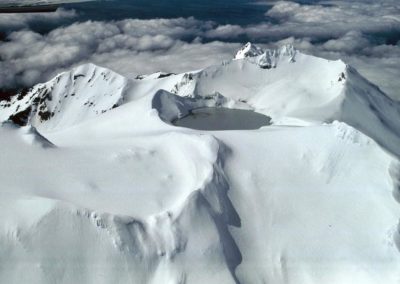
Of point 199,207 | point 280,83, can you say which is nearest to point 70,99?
point 280,83

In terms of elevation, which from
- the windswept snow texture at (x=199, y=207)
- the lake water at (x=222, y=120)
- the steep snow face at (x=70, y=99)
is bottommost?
the steep snow face at (x=70, y=99)

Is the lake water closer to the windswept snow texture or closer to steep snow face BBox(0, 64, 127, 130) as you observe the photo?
the windswept snow texture

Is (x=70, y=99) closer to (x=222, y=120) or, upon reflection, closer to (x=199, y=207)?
(x=222, y=120)

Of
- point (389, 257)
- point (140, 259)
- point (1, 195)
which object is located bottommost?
point (389, 257)

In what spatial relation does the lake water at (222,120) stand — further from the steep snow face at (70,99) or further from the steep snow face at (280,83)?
the steep snow face at (70,99)

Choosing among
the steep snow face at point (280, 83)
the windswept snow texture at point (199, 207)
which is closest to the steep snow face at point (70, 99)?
the steep snow face at point (280, 83)

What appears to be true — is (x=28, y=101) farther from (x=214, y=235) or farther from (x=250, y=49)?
(x=214, y=235)

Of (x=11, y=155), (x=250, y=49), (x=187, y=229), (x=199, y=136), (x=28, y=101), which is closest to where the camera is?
(x=187, y=229)

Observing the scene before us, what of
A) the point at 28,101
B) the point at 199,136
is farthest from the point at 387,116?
the point at 28,101
